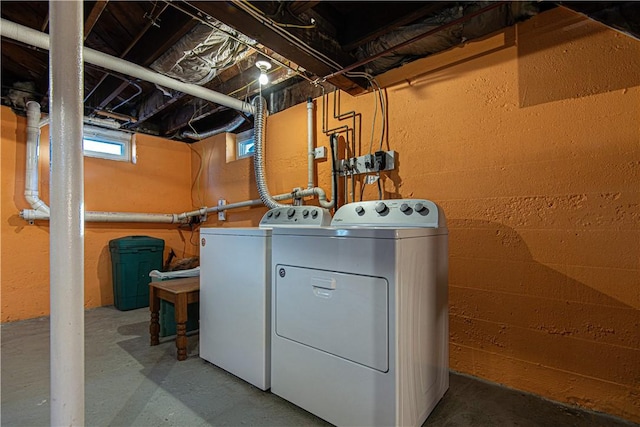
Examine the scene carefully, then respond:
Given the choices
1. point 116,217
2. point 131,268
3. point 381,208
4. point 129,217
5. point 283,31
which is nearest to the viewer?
point 283,31

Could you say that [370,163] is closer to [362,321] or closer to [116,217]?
[362,321]

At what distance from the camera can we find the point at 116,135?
373cm

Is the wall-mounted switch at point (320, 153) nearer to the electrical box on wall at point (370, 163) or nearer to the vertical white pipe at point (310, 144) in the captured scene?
the vertical white pipe at point (310, 144)

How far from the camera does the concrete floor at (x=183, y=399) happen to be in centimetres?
148

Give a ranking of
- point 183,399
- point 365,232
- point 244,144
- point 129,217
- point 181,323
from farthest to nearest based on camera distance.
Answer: point 244,144, point 129,217, point 181,323, point 183,399, point 365,232

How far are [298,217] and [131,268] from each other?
2315 millimetres

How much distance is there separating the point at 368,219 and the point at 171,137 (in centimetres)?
349

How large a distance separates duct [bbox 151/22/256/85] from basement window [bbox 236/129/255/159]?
1246 mm

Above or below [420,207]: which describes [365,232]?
below

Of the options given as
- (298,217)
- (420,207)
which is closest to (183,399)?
(298,217)

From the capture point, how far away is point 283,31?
68.9 inches

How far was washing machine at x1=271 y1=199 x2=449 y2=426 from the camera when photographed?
1.26m

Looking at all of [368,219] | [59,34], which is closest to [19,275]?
[59,34]

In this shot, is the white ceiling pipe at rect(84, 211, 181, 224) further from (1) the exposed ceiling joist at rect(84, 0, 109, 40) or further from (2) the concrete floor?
(1) the exposed ceiling joist at rect(84, 0, 109, 40)
